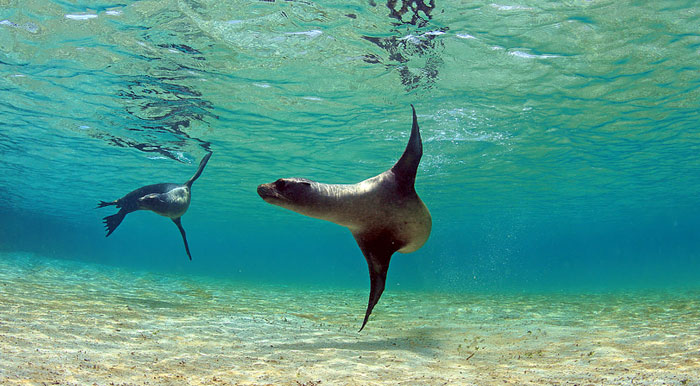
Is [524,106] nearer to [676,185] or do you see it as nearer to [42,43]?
[42,43]

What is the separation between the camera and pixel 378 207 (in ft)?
14.5

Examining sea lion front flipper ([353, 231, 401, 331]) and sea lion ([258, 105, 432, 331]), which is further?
sea lion front flipper ([353, 231, 401, 331])

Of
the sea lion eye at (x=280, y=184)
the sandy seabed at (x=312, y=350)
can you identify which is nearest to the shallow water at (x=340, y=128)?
the sandy seabed at (x=312, y=350)

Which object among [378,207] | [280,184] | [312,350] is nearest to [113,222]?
[312,350]

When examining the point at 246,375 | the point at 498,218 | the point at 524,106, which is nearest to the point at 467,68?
the point at 524,106

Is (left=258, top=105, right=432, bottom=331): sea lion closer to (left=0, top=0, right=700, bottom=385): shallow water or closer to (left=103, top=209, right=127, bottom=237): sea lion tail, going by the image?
(left=0, top=0, right=700, bottom=385): shallow water

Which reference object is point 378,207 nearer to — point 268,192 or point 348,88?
point 268,192

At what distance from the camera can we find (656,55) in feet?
33.8

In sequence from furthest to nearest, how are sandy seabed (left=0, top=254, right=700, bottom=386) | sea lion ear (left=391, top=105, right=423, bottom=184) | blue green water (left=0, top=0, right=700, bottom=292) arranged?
blue green water (left=0, top=0, right=700, bottom=292)
sea lion ear (left=391, top=105, right=423, bottom=184)
sandy seabed (left=0, top=254, right=700, bottom=386)

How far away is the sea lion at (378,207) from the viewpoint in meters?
3.89

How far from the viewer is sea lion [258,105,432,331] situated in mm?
3893

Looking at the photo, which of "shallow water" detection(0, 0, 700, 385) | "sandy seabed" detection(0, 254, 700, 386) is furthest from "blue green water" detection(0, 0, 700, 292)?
"sandy seabed" detection(0, 254, 700, 386)

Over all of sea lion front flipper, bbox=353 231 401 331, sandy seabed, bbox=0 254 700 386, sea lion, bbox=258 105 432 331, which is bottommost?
sandy seabed, bbox=0 254 700 386

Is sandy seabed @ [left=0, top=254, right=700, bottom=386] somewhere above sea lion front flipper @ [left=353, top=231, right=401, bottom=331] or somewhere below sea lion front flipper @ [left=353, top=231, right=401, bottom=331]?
below
